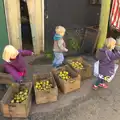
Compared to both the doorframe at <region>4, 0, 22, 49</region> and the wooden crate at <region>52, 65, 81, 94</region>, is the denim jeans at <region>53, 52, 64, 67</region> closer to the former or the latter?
the wooden crate at <region>52, 65, 81, 94</region>

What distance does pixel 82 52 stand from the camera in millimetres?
5863

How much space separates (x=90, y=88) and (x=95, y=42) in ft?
5.49

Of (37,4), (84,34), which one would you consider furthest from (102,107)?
(37,4)

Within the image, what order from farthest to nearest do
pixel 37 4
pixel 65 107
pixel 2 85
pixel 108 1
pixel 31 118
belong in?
pixel 37 4 < pixel 108 1 < pixel 2 85 < pixel 65 107 < pixel 31 118

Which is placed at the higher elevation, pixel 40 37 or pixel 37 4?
pixel 37 4

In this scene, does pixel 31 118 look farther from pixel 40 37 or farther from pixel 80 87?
pixel 40 37

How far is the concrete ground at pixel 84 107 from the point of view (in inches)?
140

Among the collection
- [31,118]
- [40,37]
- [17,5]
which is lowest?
[31,118]

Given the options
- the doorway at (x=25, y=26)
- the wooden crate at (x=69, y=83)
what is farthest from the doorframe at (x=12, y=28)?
the wooden crate at (x=69, y=83)

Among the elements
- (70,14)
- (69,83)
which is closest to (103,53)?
(69,83)

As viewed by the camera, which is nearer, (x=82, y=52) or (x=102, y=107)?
(x=102, y=107)

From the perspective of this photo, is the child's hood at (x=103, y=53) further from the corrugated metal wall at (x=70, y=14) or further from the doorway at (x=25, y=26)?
the doorway at (x=25, y=26)

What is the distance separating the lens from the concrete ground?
356 centimetres

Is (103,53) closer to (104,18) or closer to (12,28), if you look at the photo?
(104,18)
